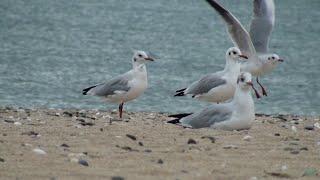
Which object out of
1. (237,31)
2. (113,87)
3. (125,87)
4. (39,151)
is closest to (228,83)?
(125,87)

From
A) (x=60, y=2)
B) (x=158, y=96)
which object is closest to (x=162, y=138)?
(x=158, y=96)

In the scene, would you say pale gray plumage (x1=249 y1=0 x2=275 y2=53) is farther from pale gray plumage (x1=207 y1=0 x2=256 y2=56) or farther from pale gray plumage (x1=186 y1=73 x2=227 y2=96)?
pale gray plumage (x1=186 y1=73 x2=227 y2=96)

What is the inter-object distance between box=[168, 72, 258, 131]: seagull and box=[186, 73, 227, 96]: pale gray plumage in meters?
1.47

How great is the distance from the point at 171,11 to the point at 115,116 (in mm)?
51750

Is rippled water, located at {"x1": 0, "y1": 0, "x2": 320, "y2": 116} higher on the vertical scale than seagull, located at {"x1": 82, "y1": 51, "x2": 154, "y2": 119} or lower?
lower

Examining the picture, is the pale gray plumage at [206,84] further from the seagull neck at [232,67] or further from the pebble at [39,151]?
the pebble at [39,151]

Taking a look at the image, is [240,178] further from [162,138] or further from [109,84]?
[109,84]

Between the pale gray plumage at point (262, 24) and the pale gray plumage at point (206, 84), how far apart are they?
2.44 meters

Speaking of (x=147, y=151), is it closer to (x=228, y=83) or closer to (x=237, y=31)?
(x=228, y=83)

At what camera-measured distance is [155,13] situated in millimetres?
59969

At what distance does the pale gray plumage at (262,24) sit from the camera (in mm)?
12625

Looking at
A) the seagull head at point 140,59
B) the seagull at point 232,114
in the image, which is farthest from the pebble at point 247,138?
the seagull head at point 140,59

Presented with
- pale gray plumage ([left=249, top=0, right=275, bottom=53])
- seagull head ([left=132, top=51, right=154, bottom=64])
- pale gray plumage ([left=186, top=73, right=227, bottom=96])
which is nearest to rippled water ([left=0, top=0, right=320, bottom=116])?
pale gray plumage ([left=249, top=0, right=275, bottom=53])

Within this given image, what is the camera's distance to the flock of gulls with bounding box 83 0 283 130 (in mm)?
8227
